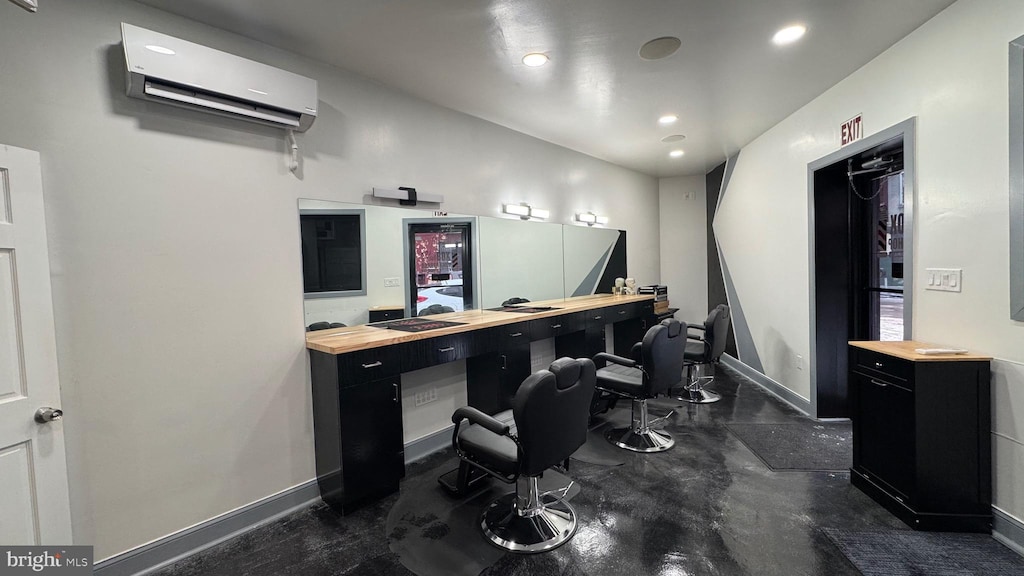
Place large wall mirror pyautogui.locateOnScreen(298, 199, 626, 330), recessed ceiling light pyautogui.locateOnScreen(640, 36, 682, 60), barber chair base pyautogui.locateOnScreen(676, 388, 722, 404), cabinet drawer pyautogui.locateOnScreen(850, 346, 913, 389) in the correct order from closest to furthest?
1. cabinet drawer pyautogui.locateOnScreen(850, 346, 913, 389)
2. recessed ceiling light pyautogui.locateOnScreen(640, 36, 682, 60)
3. large wall mirror pyautogui.locateOnScreen(298, 199, 626, 330)
4. barber chair base pyautogui.locateOnScreen(676, 388, 722, 404)

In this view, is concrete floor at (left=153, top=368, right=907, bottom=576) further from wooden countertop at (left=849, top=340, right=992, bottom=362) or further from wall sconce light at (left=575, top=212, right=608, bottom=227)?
wall sconce light at (left=575, top=212, right=608, bottom=227)

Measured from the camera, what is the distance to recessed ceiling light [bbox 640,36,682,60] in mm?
2375

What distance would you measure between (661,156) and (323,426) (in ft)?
15.3

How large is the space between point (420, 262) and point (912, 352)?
3.07 metres

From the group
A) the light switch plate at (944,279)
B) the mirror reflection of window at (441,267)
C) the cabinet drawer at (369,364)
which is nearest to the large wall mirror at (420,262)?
the mirror reflection of window at (441,267)

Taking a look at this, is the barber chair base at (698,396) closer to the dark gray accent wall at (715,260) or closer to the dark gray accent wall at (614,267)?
the dark gray accent wall at (715,260)

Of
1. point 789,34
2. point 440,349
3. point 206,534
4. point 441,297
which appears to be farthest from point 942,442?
point 206,534

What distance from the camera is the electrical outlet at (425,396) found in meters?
3.07

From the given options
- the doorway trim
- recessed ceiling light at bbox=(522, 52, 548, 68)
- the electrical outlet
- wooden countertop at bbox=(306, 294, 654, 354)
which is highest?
recessed ceiling light at bbox=(522, 52, 548, 68)

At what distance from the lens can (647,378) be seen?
287 cm

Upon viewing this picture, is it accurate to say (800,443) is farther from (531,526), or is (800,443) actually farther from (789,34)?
(789,34)

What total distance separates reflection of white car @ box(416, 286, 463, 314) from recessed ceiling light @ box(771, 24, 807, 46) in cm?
275

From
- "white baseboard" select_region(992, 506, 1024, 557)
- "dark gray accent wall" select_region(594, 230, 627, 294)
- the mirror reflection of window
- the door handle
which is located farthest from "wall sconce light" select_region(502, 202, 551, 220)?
"white baseboard" select_region(992, 506, 1024, 557)

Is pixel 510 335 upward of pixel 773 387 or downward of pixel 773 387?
upward
